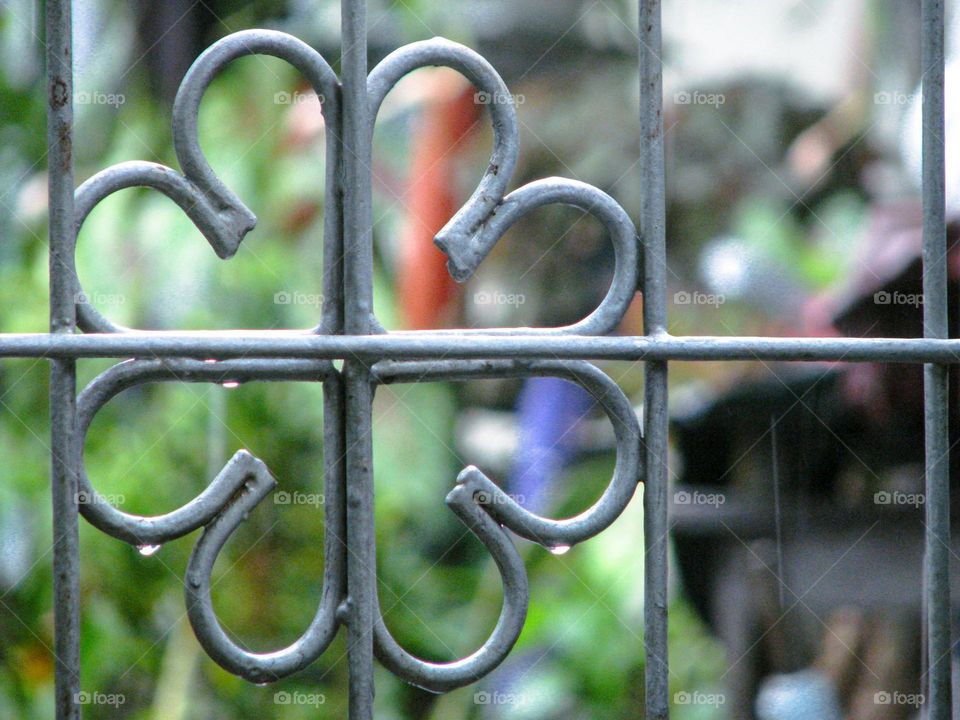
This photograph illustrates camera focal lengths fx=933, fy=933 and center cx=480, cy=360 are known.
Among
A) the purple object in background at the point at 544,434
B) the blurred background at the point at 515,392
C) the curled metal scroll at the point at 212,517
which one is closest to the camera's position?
the curled metal scroll at the point at 212,517

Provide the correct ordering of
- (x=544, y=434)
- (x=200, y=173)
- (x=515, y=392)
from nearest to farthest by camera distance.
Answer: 1. (x=200, y=173)
2. (x=544, y=434)
3. (x=515, y=392)

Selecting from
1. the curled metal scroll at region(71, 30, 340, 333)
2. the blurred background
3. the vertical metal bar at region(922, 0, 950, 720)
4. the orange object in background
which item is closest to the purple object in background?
the blurred background

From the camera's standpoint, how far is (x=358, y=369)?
67 cm

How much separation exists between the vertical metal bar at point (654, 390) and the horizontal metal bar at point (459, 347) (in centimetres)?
4

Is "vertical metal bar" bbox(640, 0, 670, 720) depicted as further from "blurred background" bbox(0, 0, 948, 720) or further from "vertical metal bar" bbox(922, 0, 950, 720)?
"blurred background" bbox(0, 0, 948, 720)

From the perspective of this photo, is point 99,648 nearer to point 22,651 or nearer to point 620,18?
point 22,651

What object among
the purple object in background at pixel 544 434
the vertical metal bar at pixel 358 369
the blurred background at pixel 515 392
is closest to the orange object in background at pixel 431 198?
the blurred background at pixel 515 392

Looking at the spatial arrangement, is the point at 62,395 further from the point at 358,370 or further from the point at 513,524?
the point at 513,524

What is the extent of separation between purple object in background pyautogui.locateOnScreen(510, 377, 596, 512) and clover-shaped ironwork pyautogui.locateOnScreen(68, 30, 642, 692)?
1167 millimetres

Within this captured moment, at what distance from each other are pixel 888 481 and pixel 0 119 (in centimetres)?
173

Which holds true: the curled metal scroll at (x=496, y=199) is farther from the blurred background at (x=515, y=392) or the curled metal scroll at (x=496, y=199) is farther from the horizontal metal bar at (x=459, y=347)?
the blurred background at (x=515, y=392)

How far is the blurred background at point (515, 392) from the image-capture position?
153 cm

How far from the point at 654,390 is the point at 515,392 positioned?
1.45 m

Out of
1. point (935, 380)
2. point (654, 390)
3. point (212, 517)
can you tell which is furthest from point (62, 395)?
point (935, 380)
